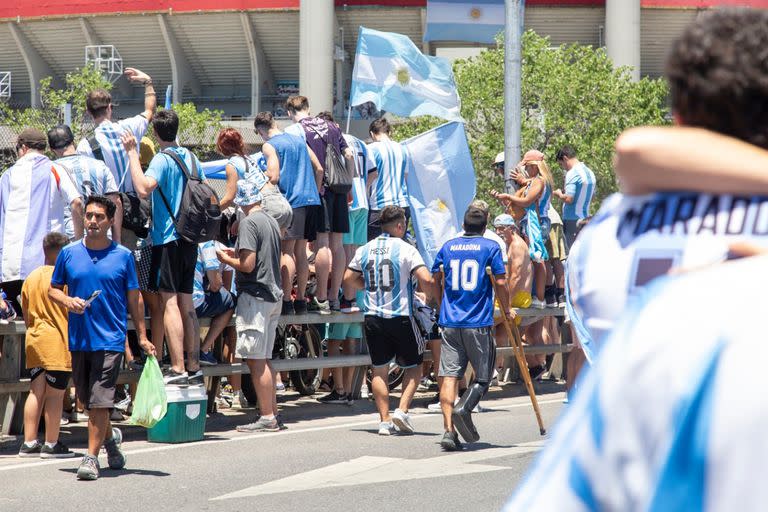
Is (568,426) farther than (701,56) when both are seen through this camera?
No

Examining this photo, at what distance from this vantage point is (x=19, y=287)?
34.9 ft

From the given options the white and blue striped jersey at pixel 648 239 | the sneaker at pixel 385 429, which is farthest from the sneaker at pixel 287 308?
the white and blue striped jersey at pixel 648 239

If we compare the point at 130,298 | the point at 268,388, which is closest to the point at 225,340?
the point at 268,388

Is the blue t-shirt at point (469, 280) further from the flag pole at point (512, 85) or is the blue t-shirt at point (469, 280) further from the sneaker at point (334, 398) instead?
the flag pole at point (512, 85)

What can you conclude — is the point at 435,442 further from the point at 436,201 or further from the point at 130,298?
the point at 436,201

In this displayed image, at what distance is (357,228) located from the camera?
44.0 feet

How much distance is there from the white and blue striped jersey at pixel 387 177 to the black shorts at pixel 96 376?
5408 mm

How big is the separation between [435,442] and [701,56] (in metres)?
9.19

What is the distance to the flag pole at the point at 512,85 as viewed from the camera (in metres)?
16.0

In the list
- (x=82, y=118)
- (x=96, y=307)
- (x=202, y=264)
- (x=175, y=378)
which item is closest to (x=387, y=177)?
(x=202, y=264)

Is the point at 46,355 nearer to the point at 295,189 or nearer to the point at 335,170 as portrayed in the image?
the point at 295,189

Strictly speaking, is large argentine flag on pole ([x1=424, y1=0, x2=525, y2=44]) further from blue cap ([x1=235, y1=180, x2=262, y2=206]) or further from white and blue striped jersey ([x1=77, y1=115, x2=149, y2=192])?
white and blue striped jersey ([x1=77, y1=115, x2=149, y2=192])

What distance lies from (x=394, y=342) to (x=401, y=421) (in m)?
0.73

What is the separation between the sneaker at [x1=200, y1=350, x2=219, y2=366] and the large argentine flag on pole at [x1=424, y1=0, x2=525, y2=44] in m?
44.5
